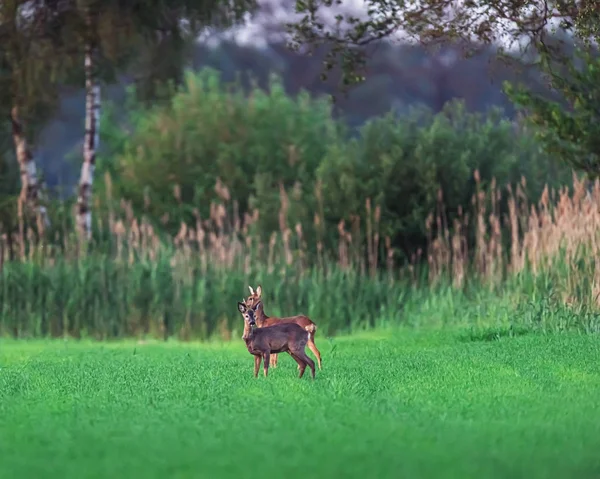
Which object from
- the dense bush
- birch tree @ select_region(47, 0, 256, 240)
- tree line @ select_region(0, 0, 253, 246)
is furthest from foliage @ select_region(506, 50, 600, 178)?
birch tree @ select_region(47, 0, 256, 240)

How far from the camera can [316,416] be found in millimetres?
8188

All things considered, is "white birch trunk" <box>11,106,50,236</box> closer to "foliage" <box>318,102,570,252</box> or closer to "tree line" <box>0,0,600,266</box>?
"tree line" <box>0,0,600,266</box>

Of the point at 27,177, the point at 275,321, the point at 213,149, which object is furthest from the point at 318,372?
the point at 213,149

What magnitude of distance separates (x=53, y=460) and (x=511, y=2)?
793 cm

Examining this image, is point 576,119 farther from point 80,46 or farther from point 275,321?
point 80,46

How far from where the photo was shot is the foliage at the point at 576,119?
1552 centimetres

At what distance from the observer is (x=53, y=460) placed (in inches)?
266

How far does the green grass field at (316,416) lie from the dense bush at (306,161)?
29.5ft

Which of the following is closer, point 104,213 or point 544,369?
point 544,369

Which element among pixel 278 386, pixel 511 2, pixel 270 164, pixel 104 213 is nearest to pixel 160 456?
pixel 278 386

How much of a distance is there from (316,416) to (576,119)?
849 centimetres

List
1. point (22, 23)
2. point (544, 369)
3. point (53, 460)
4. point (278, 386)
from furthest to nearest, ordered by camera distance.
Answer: point (22, 23), point (544, 369), point (278, 386), point (53, 460)

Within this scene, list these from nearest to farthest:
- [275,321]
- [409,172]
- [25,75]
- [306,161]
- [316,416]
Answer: [316,416], [275,321], [25,75], [409,172], [306,161]

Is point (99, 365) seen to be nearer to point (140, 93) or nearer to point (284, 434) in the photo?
point (284, 434)
